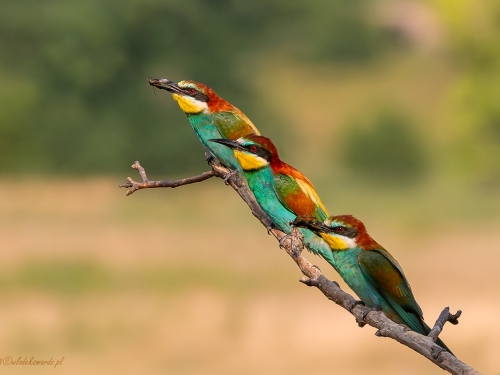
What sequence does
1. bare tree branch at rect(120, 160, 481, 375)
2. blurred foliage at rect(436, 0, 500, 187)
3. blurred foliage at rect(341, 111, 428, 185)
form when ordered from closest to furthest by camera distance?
bare tree branch at rect(120, 160, 481, 375), blurred foliage at rect(436, 0, 500, 187), blurred foliage at rect(341, 111, 428, 185)

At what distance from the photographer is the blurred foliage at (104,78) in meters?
12.4

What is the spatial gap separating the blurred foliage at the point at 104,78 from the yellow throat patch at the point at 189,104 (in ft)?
28.4

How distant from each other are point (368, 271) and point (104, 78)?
35.1 ft

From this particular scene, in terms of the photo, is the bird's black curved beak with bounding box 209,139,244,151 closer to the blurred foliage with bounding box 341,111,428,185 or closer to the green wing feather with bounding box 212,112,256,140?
the green wing feather with bounding box 212,112,256,140

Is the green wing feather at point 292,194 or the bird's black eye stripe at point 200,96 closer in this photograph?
the green wing feather at point 292,194

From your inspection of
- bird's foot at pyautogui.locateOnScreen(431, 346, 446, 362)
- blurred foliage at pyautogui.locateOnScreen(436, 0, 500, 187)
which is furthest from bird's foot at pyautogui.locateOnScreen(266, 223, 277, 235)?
blurred foliage at pyautogui.locateOnScreen(436, 0, 500, 187)

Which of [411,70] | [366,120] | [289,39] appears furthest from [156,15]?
[411,70]

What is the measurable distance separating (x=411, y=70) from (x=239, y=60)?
359 centimetres

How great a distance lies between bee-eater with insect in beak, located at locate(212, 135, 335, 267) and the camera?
2883 millimetres

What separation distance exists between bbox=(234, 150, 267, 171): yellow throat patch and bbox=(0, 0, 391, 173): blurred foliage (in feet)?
29.7

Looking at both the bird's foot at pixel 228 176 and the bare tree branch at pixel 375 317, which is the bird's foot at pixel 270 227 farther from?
the bird's foot at pixel 228 176

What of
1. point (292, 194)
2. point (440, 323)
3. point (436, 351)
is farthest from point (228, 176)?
point (436, 351)

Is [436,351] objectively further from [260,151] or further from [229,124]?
[229,124]

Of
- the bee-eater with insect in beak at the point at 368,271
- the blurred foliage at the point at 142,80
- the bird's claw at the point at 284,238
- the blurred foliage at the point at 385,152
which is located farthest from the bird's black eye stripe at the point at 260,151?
the blurred foliage at the point at 385,152
